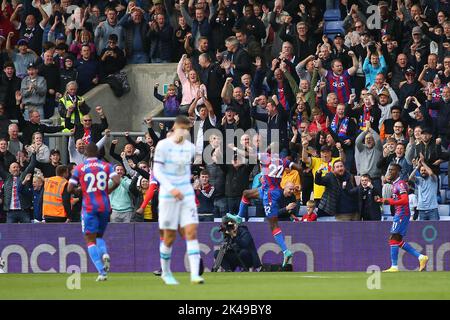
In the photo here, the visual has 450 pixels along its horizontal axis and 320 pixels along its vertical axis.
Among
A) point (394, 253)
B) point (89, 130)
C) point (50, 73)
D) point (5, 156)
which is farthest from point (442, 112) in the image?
point (5, 156)

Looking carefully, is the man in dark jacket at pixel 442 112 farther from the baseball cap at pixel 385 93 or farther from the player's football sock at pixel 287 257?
the player's football sock at pixel 287 257

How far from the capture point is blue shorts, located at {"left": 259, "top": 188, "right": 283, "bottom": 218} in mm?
23828

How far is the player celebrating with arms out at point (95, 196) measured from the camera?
19438 mm

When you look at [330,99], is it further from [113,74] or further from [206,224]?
[113,74]

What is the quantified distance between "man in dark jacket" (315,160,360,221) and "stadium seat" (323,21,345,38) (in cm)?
586

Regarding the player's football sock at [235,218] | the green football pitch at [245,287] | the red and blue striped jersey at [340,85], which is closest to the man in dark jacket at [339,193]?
the player's football sock at [235,218]

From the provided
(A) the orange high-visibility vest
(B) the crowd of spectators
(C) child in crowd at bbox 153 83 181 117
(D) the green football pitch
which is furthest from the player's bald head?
(C) child in crowd at bbox 153 83 181 117

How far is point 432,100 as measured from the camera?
25703 mm

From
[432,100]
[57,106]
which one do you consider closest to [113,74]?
[57,106]

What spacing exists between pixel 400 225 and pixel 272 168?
9.02 ft

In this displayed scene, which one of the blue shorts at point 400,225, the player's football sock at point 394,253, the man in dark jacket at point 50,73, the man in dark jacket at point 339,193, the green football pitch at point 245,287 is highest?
the man in dark jacket at point 50,73

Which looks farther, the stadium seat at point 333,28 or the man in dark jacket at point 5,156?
the stadium seat at point 333,28

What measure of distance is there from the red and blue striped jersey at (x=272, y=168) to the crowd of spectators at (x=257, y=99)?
1020 mm

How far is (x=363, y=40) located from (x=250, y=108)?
3.00 m
